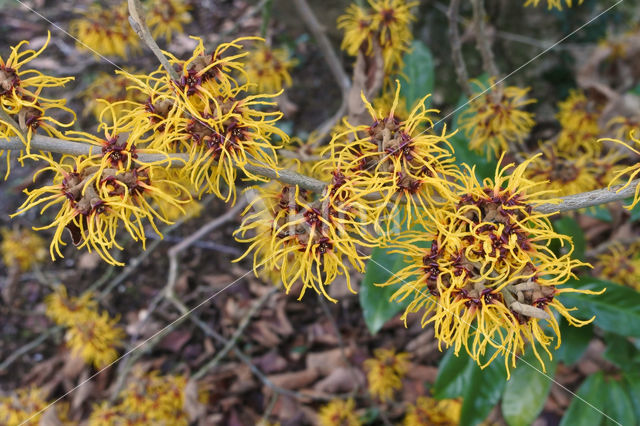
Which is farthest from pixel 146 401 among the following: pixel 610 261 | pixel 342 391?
pixel 610 261

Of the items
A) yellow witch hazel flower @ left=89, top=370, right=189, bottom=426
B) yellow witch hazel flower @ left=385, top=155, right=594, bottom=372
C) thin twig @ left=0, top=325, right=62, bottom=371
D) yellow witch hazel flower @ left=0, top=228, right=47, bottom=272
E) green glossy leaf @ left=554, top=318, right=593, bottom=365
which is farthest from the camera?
yellow witch hazel flower @ left=0, top=228, right=47, bottom=272

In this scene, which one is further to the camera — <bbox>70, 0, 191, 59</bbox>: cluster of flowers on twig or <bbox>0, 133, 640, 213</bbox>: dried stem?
<bbox>70, 0, 191, 59</bbox>: cluster of flowers on twig

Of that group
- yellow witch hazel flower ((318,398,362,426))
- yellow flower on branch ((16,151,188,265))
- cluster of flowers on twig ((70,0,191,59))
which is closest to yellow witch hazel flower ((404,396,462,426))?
yellow witch hazel flower ((318,398,362,426))

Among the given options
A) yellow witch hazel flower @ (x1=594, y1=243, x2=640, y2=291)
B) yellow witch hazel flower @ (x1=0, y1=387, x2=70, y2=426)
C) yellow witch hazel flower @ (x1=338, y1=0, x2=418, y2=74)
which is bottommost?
yellow witch hazel flower @ (x1=594, y1=243, x2=640, y2=291)

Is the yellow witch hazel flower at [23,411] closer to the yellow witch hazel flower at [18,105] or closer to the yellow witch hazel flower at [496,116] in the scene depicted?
the yellow witch hazel flower at [18,105]

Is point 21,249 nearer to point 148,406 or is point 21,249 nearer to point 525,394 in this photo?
point 148,406

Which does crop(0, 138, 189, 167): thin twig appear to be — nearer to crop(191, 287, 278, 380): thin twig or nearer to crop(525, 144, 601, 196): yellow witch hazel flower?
crop(525, 144, 601, 196): yellow witch hazel flower
